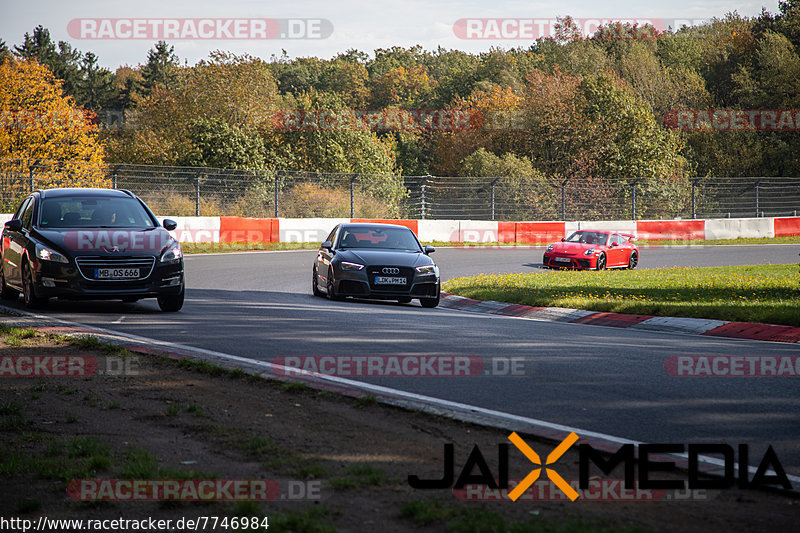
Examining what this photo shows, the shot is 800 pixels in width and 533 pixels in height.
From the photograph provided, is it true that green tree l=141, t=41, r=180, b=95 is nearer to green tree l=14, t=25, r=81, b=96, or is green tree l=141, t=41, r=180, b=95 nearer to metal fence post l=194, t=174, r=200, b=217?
green tree l=14, t=25, r=81, b=96

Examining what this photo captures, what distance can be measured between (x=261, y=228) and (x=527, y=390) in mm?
26136

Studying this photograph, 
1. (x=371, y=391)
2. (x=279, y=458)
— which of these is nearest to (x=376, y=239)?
(x=371, y=391)

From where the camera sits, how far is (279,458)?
5.04 m

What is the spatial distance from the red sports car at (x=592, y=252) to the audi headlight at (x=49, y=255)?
1605cm

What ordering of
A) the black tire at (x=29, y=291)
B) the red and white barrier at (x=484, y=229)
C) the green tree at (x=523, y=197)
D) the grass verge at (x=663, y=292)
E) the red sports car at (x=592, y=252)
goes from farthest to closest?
the green tree at (x=523, y=197) → the red and white barrier at (x=484, y=229) → the red sports car at (x=592, y=252) → the grass verge at (x=663, y=292) → the black tire at (x=29, y=291)

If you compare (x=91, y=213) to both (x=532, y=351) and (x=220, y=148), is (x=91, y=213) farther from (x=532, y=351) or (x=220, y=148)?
(x=220, y=148)

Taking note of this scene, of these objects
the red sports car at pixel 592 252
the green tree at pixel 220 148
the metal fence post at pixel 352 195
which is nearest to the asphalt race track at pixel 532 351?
the red sports car at pixel 592 252

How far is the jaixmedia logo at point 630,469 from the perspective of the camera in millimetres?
4609

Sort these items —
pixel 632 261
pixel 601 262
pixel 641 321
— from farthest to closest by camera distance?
pixel 632 261, pixel 601 262, pixel 641 321

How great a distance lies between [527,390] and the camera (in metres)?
7.23

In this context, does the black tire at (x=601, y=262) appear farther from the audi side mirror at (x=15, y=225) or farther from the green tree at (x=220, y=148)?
the green tree at (x=220, y=148)

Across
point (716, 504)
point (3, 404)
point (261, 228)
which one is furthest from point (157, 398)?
point (261, 228)

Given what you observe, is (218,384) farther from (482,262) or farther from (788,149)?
(788,149)

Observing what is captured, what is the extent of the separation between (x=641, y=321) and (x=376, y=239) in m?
5.41
